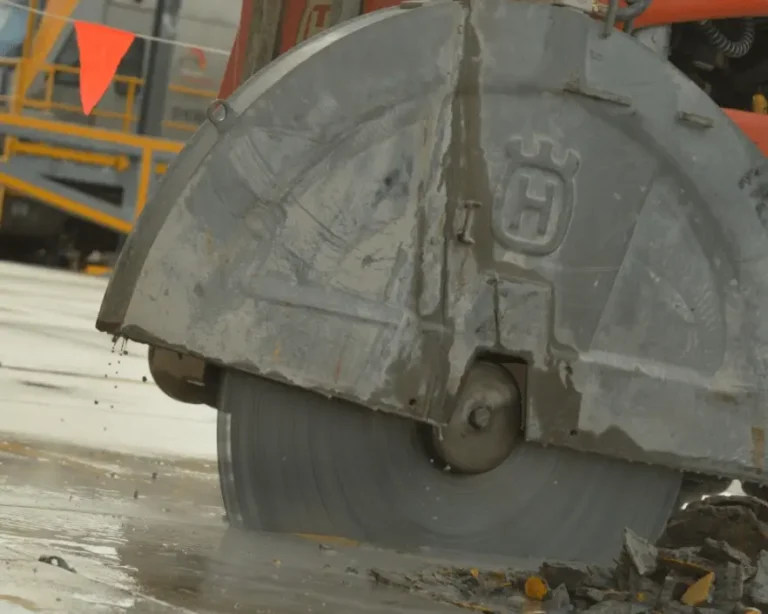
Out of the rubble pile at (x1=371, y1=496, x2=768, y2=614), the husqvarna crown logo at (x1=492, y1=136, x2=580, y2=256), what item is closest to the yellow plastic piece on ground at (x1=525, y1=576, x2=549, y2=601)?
the rubble pile at (x1=371, y1=496, x2=768, y2=614)

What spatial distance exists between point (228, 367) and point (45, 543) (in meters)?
0.41

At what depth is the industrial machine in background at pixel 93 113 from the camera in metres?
13.3

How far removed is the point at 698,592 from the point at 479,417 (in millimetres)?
483

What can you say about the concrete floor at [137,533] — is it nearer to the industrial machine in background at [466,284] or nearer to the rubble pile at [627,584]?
the rubble pile at [627,584]

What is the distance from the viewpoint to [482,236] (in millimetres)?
2623

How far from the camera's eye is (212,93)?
14352 mm

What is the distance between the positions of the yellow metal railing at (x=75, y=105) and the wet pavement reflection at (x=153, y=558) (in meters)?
10.8

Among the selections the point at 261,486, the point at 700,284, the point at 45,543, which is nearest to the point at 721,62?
the point at 700,284

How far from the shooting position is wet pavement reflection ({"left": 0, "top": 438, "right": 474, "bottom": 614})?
1937mm

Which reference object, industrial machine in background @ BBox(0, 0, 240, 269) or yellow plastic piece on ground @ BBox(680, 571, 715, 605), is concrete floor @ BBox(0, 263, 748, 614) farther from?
industrial machine in background @ BBox(0, 0, 240, 269)

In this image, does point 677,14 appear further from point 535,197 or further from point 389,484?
point 389,484

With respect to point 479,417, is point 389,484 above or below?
below

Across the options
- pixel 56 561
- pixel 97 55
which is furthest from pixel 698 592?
pixel 97 55

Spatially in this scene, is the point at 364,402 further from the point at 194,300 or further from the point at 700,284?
the point at 700,284
